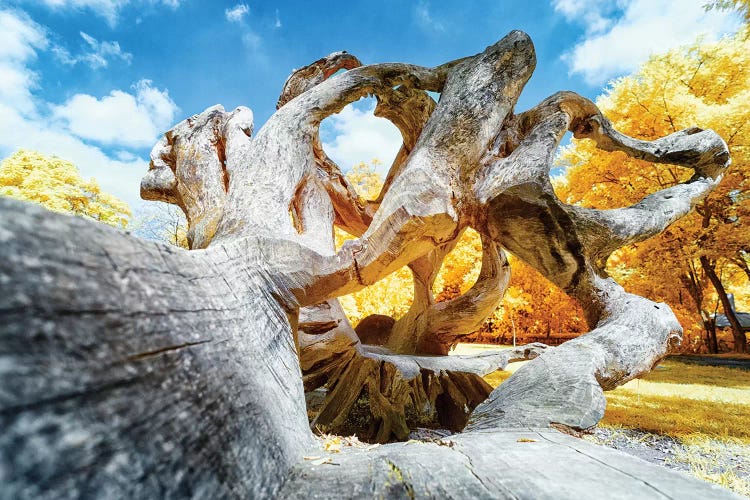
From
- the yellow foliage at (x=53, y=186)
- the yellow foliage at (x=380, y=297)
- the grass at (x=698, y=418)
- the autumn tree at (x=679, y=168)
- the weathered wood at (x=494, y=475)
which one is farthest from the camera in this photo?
the yellow foliage at (x=53, y=186)

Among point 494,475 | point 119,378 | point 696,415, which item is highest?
point 119,378

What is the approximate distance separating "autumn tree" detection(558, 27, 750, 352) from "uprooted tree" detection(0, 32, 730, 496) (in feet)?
24.7

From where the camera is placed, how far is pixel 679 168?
10344 millimetres

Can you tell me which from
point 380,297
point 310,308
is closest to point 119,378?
point 310,308

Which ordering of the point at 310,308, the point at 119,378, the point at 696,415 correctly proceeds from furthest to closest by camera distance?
1. the point at 696,415
2. the point at 310,308
3. the point at 119,378

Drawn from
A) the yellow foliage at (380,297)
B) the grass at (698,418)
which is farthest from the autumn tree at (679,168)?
the yellow foliage at (380,297)

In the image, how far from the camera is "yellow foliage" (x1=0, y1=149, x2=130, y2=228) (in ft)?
53.9

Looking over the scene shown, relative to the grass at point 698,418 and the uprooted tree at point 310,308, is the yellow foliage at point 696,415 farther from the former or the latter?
the uprooted tree at point 310,308

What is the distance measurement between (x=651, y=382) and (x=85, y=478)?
9.49 meters

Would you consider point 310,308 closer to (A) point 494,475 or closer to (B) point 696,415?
(A) point 494,475

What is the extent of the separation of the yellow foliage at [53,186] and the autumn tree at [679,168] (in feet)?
67.0

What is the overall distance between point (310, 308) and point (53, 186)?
70.2ft

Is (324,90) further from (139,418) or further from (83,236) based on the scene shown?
(139,418)

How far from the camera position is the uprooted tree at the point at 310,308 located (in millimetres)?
631
